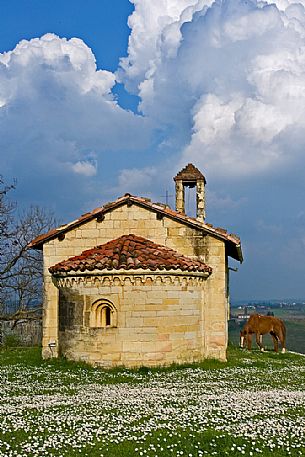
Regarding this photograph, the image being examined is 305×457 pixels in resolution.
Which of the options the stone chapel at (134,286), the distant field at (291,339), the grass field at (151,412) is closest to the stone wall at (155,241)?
the stone chapel at (134,286)

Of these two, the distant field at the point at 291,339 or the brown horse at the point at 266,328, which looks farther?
the distant field at the point at 291,339

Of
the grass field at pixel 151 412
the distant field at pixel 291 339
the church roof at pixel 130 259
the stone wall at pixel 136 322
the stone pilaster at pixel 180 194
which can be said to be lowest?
Answer: the distant field at pixel 291 339

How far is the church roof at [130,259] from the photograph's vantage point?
20766 mm

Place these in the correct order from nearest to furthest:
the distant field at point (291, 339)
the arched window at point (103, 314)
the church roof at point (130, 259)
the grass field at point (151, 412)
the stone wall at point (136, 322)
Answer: the grass field at point (151, 412) < the stone wall at point (136, 322) < the church roof at point (130, 259) < the arched window at point (103, 314) < the distant field at point (291, 339)

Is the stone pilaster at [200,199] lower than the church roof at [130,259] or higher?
Result: higher

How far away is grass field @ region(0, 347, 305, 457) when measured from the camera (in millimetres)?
9508

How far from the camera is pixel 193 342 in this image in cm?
2169

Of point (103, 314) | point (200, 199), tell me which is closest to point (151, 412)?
point (103, 314)

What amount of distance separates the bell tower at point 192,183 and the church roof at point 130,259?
4436mm

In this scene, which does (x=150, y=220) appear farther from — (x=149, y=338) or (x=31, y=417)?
(x=31, y=417)

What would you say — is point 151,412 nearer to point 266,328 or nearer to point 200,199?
point 200,199

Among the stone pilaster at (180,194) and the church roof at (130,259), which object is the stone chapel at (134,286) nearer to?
the church roof at (130,259)

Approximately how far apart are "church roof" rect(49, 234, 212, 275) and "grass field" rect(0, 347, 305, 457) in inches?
147

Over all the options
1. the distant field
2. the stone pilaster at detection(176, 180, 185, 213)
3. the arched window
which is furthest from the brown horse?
the arched window
